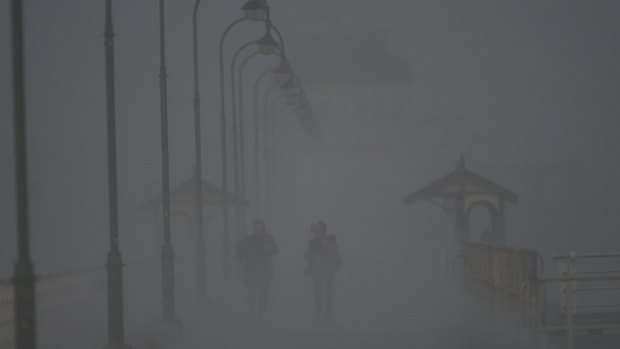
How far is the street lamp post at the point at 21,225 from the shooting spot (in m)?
9.49

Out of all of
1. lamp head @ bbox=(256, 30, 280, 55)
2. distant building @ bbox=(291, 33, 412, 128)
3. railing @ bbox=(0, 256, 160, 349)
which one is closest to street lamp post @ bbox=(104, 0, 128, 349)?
railing @ bbox=(0, 256, 160, 349)

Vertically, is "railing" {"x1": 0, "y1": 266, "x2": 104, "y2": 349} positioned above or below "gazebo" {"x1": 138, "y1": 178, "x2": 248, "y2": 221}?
below

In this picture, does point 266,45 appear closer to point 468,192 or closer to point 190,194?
point 468,192

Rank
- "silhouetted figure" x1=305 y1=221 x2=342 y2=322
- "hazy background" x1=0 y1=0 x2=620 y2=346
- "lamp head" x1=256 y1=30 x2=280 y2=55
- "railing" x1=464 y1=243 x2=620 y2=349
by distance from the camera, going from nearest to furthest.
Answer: "railing" x1=464 y1=243 x2=620 y2=349 → "silhouetted figure" x1=305 y1=221 x2=342 y2=322 → "lamp head" x1=256 y1=30 x2=280 y2=55 → "hazy background" x1=0 y1=0 x2=620 y2=346

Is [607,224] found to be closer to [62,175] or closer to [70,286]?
[62,175]

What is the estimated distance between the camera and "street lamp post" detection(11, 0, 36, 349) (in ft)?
31.1

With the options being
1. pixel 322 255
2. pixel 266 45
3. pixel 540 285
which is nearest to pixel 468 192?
pixel 266 45

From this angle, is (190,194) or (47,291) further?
(190,194)

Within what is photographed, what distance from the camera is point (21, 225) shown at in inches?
372

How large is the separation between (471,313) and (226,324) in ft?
15.8

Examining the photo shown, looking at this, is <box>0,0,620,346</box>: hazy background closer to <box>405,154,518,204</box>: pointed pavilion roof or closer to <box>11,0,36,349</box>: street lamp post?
<box>405,154,518,204</box>: pointed pavilion roof

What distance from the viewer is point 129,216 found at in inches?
4783

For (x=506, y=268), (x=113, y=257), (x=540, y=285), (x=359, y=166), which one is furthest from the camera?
(x=359, y=166)

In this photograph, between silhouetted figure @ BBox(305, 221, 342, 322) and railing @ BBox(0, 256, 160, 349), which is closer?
railing @ BBox(0, 256, 160, 349)
